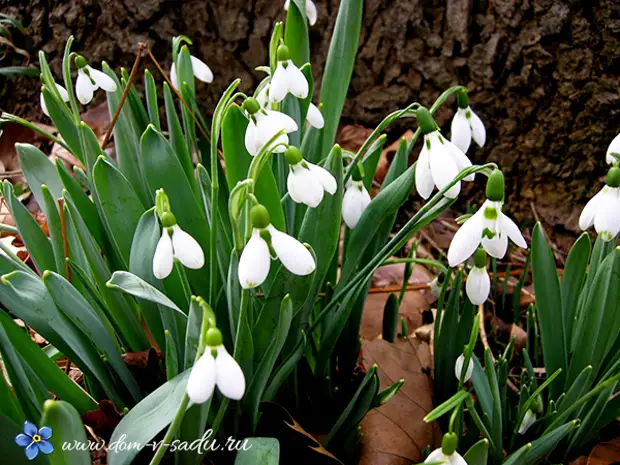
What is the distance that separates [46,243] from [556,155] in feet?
5.28

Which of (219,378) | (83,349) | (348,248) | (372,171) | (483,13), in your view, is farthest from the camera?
(483,13)

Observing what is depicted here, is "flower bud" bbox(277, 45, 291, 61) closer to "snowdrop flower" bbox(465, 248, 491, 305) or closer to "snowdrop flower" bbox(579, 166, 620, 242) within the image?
"snowdrop flower" bbox(465, 248, 491, 305)

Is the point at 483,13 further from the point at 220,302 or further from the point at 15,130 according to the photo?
the point at 15,130

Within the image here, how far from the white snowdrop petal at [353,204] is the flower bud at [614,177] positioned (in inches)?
16.4

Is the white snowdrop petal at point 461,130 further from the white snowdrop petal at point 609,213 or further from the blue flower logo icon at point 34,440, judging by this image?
the blue flower logo icon at point 34,440

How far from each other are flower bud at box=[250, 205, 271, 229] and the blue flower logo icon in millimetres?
372

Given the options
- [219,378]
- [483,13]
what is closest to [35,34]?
[483,13]

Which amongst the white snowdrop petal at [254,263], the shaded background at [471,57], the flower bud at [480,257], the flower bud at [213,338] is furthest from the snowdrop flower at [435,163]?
the shaded background at [471,57]

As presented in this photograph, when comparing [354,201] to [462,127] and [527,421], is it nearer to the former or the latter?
[462,127]

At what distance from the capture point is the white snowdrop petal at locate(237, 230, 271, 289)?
85 centimetres

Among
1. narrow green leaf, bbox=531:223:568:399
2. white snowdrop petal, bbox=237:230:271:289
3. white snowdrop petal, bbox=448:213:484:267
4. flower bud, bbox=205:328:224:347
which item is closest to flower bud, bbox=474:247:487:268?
white snowdrop petal, bbox=448:213:484:267

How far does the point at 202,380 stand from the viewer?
750mm

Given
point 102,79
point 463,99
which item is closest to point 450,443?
point 463,99

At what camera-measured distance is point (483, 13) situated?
2.04m
